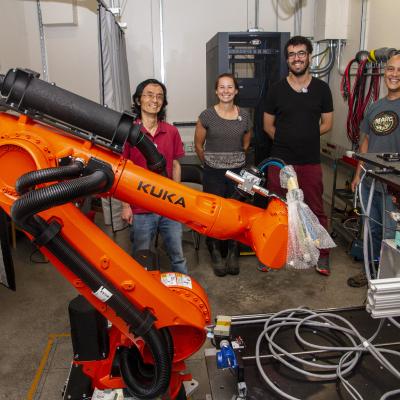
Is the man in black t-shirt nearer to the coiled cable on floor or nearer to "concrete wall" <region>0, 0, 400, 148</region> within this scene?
"concrete wall" <region>0, 0, 400, 148</region>

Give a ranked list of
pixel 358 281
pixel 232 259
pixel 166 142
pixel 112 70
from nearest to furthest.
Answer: pixel 166 142 < pixel 358 281 < pixel 232 259 < pixel 112 70

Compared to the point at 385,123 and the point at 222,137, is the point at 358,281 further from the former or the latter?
the point at 222,137

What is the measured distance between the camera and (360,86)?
3.76 m

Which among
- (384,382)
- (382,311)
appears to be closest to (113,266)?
(382,311)

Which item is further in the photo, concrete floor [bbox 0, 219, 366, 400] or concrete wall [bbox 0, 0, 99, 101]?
concrete wall [bbox 0, 0, 99, 101]

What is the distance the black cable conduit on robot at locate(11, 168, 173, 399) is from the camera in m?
1.01

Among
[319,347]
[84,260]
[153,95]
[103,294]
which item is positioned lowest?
[319,347]

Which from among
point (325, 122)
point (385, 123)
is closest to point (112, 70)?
point (325, 122)

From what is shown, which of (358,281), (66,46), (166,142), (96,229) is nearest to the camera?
(96,229)

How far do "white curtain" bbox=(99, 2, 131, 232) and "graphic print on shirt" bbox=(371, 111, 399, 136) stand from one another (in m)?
1.97

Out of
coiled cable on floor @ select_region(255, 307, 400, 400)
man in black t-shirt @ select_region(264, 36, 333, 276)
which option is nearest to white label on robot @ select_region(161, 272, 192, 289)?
coiled cable on floor @ select_region(255, 307, 400, 400)

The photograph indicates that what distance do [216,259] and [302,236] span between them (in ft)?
7.46

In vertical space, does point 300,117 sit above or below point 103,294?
above

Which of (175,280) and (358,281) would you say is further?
(358,281)
